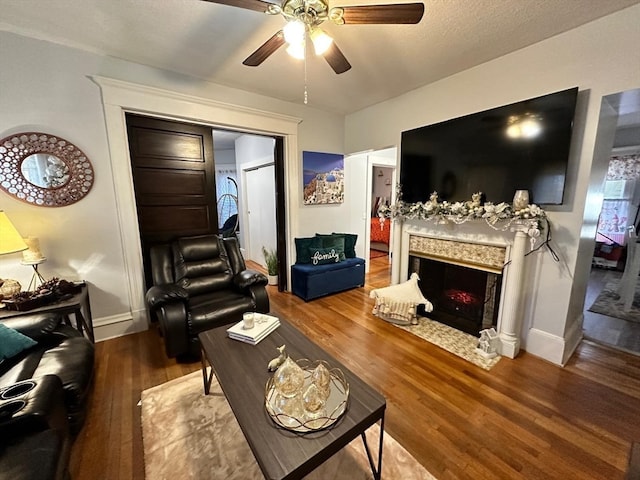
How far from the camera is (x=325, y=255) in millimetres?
3729

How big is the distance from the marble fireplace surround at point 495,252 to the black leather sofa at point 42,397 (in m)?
2.98

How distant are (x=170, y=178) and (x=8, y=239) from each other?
136 centimetres

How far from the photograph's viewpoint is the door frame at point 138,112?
239cm

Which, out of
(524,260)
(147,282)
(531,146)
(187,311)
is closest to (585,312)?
(524,260)

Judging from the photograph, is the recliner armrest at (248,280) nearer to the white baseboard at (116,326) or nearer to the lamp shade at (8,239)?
the white baseboard at (116,326)

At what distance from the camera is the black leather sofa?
3.12 ft

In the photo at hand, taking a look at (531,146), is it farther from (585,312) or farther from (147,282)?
(147,282)

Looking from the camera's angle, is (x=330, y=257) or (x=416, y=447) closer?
(x=416, y=447)

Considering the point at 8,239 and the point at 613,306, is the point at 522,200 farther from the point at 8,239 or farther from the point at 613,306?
the point at 8,239

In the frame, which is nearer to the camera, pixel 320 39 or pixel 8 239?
pixel 320 39

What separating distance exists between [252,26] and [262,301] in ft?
7.38

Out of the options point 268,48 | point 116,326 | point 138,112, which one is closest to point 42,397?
point 116,326

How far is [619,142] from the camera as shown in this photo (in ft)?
14.3

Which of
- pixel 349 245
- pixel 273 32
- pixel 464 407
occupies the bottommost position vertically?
pixel 464 407
